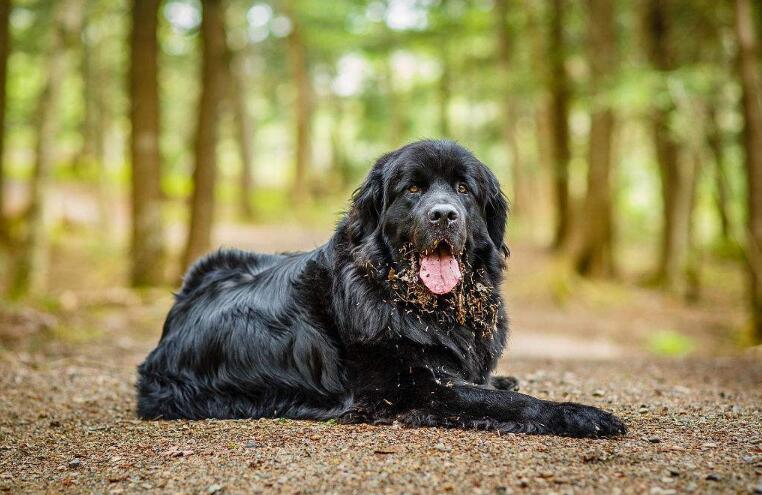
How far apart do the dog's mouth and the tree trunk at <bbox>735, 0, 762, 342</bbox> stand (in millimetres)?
8440

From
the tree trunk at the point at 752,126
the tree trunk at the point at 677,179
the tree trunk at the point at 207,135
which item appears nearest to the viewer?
the tree trunk at the point at 752,126

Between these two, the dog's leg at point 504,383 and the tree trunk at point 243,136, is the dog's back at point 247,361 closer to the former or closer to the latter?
the dog's leg at point 504,383

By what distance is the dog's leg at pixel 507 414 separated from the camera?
4.30 metres

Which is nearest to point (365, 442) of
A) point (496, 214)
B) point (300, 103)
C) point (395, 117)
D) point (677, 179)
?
point (496, 214)

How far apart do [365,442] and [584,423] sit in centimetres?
124

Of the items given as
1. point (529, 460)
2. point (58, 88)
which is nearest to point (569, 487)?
point (529, 460)

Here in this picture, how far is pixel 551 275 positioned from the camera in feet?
51.1

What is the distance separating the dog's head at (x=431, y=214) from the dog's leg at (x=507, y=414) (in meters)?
0.69

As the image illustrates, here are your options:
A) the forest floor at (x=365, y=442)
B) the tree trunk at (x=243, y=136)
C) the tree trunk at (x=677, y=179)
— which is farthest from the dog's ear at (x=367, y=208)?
the tree trunk at (x=243, y=136)

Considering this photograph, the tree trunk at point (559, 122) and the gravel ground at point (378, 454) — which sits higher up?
the tree trunk at point (559, 122)

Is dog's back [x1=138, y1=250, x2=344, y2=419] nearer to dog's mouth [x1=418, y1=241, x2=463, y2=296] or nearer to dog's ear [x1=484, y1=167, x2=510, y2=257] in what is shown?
dog's mouth [x1=418, y1=241, x2=463, y2=296]

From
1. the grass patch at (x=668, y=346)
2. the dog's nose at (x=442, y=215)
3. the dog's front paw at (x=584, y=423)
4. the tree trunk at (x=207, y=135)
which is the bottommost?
the grass patch at (x=668, y=346)

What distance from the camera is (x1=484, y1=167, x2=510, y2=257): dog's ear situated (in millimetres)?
5238

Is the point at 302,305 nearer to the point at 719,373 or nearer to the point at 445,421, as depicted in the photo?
the point at 445,421
